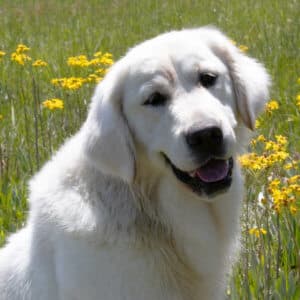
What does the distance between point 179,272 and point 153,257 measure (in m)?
0.17

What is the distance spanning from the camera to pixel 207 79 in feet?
10.8

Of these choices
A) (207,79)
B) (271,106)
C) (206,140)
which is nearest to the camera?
(206,140)

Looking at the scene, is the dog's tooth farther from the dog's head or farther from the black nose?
the black nose

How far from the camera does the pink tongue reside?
3.21 meters

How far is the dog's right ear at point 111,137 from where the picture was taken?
10.6 feet

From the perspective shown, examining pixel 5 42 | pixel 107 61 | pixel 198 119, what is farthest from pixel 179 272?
pixel 5 42

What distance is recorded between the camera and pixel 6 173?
16.4ft

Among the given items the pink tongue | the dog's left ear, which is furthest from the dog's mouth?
the dog's left ear

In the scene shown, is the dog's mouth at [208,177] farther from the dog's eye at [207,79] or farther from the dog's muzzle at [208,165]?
the dog's eye at [207,79]

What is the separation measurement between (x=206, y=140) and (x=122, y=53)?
206 inches

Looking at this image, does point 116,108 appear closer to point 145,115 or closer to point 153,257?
point 145,115

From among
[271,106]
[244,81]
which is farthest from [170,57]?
[271,106]

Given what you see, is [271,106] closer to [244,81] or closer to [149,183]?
[244,81]

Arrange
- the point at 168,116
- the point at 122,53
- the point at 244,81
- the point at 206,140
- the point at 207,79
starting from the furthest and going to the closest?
1. the point at 122,53
2. the point at 244,81
3. the point at 207,79
4. the point at 168,116
5. the point at 206,140
